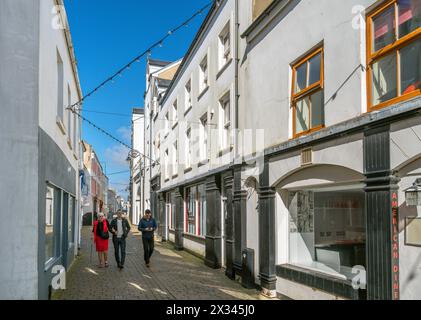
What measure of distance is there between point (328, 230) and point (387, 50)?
12.2 feet

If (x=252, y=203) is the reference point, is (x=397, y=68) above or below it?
above

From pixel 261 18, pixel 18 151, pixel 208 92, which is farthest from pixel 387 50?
pixel 208 92

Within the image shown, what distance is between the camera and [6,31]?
573cm

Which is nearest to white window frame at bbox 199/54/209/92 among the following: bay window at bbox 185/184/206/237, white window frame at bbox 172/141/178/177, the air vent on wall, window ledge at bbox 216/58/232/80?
window ledge at bbox 216/58/232/80

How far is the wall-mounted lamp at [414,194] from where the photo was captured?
472 centimetres

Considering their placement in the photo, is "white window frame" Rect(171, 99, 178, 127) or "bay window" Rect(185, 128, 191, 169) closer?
"bay window" Rect(185, 128, 191, 169)

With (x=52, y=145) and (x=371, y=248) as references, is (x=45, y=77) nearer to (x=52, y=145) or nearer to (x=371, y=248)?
(x=52, y=145)

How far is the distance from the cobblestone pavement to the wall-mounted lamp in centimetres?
440

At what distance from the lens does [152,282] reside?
32.1ft

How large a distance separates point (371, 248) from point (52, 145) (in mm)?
5752

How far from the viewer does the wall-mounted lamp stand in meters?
4.72

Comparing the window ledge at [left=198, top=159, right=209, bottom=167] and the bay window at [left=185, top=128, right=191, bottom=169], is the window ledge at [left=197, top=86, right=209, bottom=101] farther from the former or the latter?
the window ledge at [left=198, top=159, right=209, bottom=167]

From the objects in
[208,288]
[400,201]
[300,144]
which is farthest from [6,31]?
[208,288]

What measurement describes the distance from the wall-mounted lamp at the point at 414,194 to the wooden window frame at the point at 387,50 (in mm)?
1106
